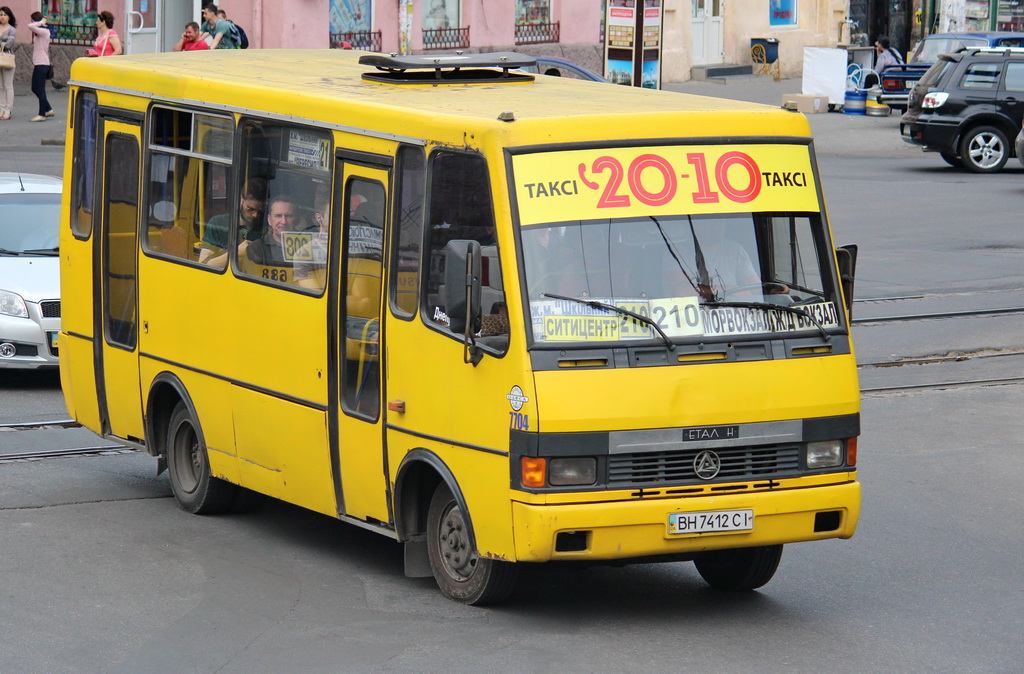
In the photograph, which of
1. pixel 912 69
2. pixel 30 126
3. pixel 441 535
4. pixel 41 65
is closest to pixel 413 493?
pixel 441 535

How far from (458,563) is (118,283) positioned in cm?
342

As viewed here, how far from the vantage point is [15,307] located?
12.9 metres

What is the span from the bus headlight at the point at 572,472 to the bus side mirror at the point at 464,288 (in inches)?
22.4

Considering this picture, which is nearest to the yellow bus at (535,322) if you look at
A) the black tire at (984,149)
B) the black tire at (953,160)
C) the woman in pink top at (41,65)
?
the woman in pink top at (41,65)

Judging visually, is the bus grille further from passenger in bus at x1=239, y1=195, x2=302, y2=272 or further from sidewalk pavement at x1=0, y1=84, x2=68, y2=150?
sidewalk pavement at x1=0, y1=84, x2=68, y2=150

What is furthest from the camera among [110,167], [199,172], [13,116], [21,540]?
[13,116]

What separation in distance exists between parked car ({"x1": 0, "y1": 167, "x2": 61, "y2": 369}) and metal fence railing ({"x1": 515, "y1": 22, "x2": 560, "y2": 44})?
938 inches

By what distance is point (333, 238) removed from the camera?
8.03m

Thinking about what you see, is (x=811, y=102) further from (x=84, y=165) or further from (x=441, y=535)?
(x=441, y=535)

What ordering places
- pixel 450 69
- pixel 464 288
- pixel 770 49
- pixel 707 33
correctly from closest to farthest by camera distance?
1. pixel 464 288
2. pixel 450 69
3. pixel 707 33
4. pixel 770 49

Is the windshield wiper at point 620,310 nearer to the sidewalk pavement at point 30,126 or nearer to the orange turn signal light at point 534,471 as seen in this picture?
the orange turn signal light at point 534,471

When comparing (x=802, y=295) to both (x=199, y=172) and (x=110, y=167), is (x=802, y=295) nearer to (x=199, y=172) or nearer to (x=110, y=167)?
(x=199, y=172)

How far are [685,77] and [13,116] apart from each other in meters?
19.7

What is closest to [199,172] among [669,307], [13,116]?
[669,307]
